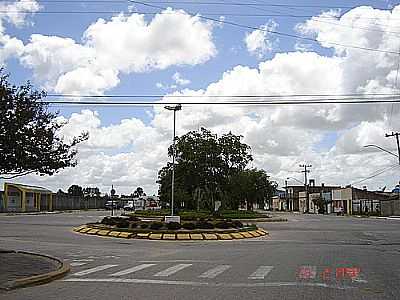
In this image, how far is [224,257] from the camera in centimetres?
2100

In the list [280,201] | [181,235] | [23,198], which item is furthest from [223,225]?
[280,201]

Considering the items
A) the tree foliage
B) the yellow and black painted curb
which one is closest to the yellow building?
the tree foliage

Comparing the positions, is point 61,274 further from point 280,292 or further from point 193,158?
point 193,158

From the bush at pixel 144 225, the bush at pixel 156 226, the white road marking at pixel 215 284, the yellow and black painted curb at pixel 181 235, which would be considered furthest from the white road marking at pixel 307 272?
the bush at pixel 144 225

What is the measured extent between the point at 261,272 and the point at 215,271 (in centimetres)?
127

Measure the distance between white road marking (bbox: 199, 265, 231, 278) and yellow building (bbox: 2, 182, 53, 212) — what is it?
2896 inches

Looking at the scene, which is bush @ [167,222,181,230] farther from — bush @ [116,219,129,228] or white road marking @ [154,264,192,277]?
white road marking @ [154,264,192,277]

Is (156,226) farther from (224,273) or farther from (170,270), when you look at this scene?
(224,273)

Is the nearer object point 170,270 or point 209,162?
point 170,270

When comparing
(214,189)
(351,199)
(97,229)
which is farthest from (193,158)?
(351,199)

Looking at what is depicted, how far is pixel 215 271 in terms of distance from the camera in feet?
53.3

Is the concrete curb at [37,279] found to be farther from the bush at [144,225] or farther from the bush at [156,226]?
the bush at [144,225]

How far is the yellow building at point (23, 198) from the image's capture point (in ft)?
292

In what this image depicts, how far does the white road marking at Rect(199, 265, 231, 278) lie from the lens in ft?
50.1
